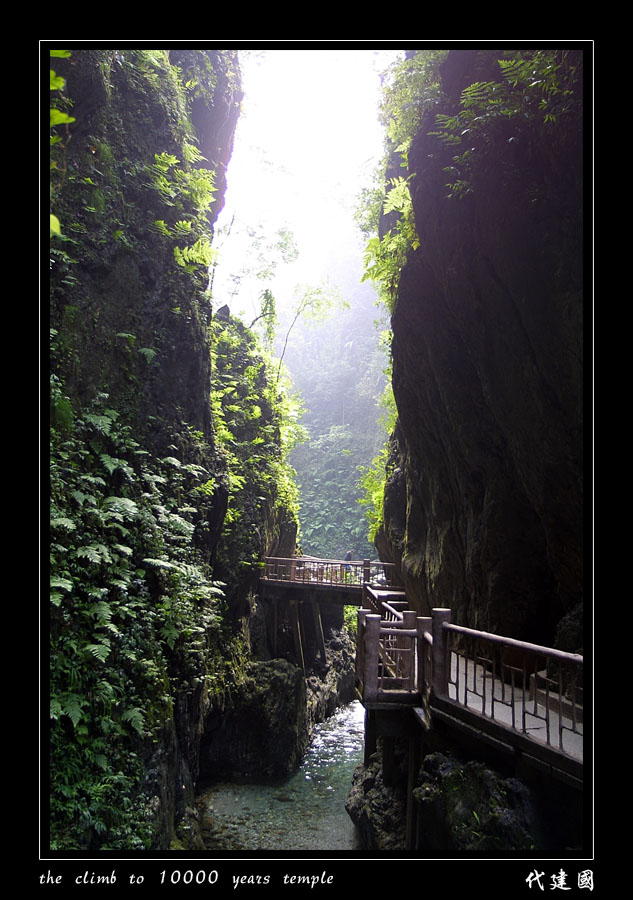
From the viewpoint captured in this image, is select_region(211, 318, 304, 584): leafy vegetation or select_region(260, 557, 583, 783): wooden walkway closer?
select_region(260, 557, 583, 783): wooden walkway

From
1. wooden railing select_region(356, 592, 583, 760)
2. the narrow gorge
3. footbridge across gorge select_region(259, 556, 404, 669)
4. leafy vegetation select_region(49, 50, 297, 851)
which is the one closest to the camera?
wooden railing select_region(356, 592, 583, 760)

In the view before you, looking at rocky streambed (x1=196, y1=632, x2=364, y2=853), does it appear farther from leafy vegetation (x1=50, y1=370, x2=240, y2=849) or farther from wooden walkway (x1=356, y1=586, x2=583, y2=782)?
leafy vegetation (x1=50, y1=370, x2=240, y2=849)

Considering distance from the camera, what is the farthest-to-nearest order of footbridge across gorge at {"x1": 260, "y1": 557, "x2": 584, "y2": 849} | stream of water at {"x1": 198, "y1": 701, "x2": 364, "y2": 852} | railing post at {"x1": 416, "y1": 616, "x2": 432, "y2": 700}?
1. stream of water at {"x1": 198, "y1": 701, "x2": 364, "y2": 852}
2. railing post at {"x1": 416, "y1": 616, "x2": 432, "y2": 700}
3. footbridge across gorge at {"x1": 260, "y1": 557, "x2": 584, "y2": 849}

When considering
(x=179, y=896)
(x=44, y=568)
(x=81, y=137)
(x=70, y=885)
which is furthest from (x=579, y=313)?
(x=81, y=137)

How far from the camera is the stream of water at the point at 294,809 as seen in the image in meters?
10.1

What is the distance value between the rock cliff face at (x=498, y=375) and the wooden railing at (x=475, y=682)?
742mm

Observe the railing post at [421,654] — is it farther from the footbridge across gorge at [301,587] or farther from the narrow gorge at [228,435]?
the footbridge across gorge at [301,587]

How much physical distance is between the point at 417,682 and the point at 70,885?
17.7 ft

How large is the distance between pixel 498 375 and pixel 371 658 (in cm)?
464

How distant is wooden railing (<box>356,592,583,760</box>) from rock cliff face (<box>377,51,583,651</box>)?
74cm

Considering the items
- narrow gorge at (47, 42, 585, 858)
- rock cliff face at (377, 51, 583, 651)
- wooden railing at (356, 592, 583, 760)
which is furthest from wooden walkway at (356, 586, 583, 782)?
rock cliff face at (377, 51, 583, 651)

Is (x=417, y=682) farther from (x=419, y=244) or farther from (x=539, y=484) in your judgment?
(x=419, y=244)

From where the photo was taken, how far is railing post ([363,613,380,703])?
7.79 metres

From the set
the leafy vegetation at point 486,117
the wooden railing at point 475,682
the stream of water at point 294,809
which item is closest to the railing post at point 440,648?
the wooden railing at point 475,682
